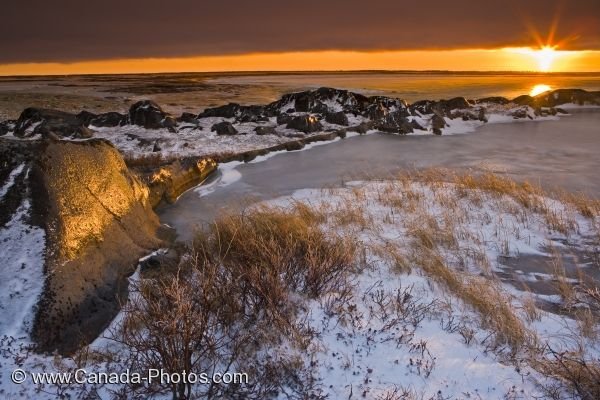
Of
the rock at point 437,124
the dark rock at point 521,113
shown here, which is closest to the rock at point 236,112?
the rock at point 437,124

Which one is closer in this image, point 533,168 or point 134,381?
point 134,381

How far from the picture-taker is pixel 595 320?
16.0ft

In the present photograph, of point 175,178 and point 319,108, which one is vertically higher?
point 319,108

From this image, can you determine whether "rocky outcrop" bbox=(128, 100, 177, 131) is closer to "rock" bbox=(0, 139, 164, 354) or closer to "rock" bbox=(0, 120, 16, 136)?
"rock" bbox=(0, 120, 16, 136)

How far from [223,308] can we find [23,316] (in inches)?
74.9

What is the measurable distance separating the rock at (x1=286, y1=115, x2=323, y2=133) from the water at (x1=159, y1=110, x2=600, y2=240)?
2.47 metres

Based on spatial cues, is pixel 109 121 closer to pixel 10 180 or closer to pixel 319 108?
pixel 319 108

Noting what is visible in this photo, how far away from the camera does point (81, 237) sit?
5.40 metres

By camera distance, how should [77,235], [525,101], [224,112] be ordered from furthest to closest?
1. [525,101]
2. [224,112]
3. [77,235]

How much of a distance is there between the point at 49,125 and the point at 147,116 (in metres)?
4.56

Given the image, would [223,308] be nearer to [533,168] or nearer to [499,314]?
[499,314]

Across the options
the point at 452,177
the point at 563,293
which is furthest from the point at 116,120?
the point at 563,293

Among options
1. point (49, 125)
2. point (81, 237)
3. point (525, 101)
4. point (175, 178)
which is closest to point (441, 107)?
point (525, 101)

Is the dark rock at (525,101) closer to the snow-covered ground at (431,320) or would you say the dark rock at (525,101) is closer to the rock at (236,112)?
the rock at (236,112)
